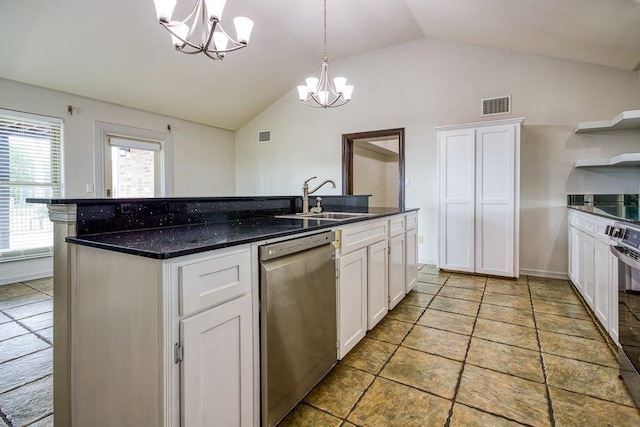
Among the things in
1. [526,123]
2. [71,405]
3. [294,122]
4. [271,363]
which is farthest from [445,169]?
[71,405]

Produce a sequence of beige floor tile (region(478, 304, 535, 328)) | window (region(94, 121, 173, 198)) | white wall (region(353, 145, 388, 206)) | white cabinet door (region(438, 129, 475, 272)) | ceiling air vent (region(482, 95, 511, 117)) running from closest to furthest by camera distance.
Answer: beige floor tile (region(478, 304, 535, 328))
white cabinet door (region(438, 129, 475, 272))
ceiling air vent (region(482, 95, 511, 117))
window (region(94, 121, 173, 198))
white wall (region(353, 145, 388, 206))

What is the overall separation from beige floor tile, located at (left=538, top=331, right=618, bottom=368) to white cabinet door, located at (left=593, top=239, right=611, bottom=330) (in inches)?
6.2

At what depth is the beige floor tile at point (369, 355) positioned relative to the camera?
1970mm

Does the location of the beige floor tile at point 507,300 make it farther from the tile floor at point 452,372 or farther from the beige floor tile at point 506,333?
the beige floor tile at point 506,333

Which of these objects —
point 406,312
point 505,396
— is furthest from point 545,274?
point 505,396

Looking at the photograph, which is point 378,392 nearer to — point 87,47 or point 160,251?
point 160,251

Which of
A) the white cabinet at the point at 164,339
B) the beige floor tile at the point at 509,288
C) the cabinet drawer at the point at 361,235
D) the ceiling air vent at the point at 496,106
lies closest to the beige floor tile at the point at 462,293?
the beige floor tile at the point at 509,288

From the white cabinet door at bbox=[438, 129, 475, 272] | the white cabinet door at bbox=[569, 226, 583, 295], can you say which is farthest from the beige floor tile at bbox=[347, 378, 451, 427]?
the white cabinet door at bbox=[438, 129, 475, 272]

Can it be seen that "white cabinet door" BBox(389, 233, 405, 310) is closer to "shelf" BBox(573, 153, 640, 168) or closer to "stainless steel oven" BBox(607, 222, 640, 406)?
"stainless steel oven" BBox(607, 222, 640, 406)

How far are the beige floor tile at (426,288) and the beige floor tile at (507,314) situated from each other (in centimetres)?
54

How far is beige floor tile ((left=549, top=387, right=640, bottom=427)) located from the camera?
146cm

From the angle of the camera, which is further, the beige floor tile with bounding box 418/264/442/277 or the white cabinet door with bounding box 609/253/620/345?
the beige floor tile with bounding box 418/264/442/277

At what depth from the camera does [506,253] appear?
3771 mm

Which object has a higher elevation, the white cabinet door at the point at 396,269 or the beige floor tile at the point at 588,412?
the white cabinet door at the point at 396,269
